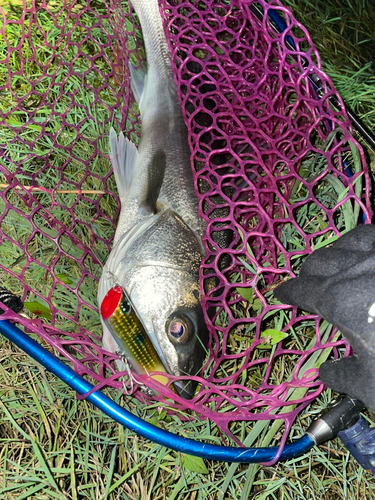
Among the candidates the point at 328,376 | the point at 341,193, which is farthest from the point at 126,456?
the point at 341,193

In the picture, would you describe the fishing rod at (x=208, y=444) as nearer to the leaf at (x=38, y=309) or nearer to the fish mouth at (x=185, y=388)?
the fish mouth at (x=185, y=388)

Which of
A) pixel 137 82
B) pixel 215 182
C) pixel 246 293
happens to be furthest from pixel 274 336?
pixel 137 82

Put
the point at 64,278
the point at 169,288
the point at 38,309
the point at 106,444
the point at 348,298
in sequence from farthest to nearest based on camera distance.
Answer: the point at 64,278, the point at 38,309, the point at 106,444, the point at 169,288, the point at 348,298

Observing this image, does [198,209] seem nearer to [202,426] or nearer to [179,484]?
[202,426]

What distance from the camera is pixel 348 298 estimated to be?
156cm

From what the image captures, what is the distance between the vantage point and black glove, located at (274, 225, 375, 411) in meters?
1.52

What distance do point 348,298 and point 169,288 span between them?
0.81 metres

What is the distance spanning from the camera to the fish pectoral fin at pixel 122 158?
2.52 m

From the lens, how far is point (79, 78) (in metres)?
2.96

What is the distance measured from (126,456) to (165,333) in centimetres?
69

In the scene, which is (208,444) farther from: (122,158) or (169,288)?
(122,158)

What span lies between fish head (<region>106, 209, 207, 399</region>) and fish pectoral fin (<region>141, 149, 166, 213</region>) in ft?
0.47

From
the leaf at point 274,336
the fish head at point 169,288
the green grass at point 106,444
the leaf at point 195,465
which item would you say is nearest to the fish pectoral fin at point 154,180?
the fish head at point 169,288

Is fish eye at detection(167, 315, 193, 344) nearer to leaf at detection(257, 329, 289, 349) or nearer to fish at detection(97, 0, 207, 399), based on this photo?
fish at detection(97, 0, 207, 399)
